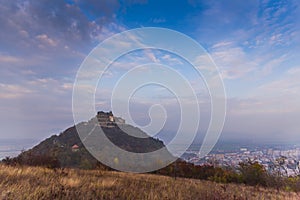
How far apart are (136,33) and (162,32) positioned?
4.31 ft

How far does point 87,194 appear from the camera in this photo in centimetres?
500

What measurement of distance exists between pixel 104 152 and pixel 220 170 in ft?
37.4

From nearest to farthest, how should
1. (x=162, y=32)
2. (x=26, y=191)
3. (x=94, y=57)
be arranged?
(x=26, y=191)
(x=94, y=57)
(x=162, y=32)

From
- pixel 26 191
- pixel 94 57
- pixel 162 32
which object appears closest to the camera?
pixel 26 191

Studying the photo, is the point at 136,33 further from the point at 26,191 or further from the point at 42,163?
the point at 26,191

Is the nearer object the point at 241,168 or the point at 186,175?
the point at 241,168

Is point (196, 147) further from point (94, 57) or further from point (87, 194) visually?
point (87, 194)

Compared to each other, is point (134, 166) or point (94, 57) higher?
point (94, 57)

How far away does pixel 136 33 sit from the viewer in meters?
12.4

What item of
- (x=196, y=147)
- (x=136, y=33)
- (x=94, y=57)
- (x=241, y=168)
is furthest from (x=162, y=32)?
(x=241, y=168)

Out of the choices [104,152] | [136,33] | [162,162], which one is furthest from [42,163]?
[104,152]

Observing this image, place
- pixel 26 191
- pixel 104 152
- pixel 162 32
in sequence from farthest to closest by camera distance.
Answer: pixel 104 152 → pixel 162 32 → pixel 26 191

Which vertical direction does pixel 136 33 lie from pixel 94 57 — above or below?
above

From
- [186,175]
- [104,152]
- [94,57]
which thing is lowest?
[186,175]
